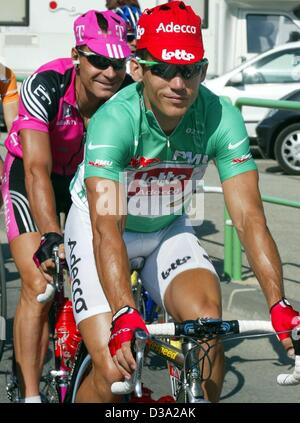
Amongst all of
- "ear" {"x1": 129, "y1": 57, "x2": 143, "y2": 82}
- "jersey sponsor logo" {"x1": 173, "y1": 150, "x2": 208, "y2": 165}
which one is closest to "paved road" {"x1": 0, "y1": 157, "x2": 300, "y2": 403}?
"jersey sponsor logo" {"x1": 173, "y1": 150, "x2": 208, "y2": 165}

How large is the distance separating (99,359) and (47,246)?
836mm

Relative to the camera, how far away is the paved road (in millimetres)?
6465

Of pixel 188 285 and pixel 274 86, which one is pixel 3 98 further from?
pixel 274 86

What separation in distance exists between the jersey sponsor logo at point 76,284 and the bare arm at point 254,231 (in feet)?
2.25

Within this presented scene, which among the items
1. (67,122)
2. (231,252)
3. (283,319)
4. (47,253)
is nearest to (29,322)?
(47,253)

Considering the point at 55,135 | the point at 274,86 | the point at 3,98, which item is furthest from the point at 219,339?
the point at 274,86

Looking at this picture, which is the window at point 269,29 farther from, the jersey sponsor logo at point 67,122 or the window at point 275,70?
the jersey sponsor logo at point 67,122

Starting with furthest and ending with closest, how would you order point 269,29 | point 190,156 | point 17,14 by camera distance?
1. point 269,29
2. point 17,14
3. point 190,156

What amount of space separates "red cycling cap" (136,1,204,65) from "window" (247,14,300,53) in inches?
Answer: 590

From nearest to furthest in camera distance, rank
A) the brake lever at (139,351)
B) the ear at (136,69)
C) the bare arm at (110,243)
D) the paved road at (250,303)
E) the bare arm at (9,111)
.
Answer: the brake lever at (139,351) < the bare arm at (110,243) < the ear at (136,69) < the paved road at (250,303) < the bare arm at (9,111)

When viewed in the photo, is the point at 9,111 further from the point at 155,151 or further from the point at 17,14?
the point at 17,14

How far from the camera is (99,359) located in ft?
14.1

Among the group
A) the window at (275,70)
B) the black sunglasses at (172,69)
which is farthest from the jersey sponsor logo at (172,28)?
the window at (275,70)

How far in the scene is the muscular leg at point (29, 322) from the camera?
5.54 metres
